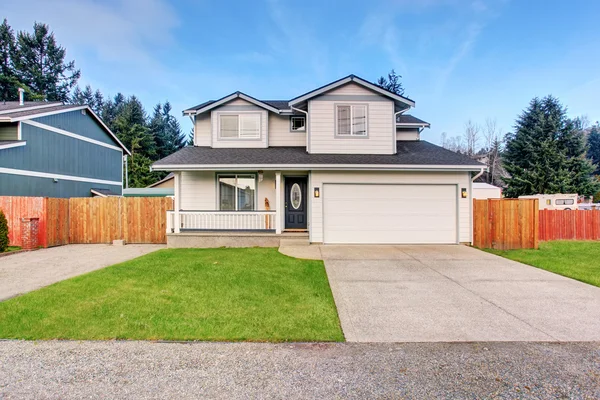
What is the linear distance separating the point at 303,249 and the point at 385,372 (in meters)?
6.78

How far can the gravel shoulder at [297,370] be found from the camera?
2.71m

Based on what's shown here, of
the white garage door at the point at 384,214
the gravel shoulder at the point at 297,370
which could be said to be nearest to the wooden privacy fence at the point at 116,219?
the white garage door at the point at 384,214

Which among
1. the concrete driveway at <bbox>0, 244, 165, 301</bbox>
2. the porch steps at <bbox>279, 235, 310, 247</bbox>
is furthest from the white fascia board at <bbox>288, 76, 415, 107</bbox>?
the concrete driveway at <bbox>0, 244, 165, 301</bbox>

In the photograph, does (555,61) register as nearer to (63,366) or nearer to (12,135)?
(63,366)

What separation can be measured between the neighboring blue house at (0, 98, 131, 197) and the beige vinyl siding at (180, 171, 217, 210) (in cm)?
853

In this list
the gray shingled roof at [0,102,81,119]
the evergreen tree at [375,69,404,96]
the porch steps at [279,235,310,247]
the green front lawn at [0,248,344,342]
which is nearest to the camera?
the green front lawn at [0,248,344,342]

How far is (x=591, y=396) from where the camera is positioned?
105 inches

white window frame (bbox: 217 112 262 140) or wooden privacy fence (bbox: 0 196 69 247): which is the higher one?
white window frame (bbox: 217 112 262 140)

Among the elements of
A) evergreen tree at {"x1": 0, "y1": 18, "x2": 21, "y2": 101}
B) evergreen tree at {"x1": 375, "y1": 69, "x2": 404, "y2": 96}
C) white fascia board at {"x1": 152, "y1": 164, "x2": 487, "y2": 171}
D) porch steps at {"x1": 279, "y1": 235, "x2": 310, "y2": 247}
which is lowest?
porch steps at {"x1": 279, "y1": 235, "x2": 310, "y2": 247}

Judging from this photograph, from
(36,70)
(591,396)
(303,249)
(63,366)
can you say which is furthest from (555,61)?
(36,70)

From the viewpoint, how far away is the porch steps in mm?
10503

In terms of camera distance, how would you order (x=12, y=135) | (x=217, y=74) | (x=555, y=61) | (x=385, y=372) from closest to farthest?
1. (x=385, y=372)
2. (x=12, y=135)
3. (x=555, y=61)
4. (x=217, y=74)

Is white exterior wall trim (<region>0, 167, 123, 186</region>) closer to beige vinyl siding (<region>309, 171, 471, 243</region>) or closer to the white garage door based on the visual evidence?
beige vinyl siding (<region>309, 171, 471, 243</region>)

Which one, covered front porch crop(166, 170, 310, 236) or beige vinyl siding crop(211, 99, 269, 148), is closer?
covered front porch crop(166, 170, 310, 236)
